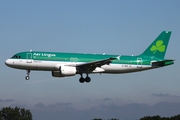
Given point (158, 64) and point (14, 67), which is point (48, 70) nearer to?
point (14, 67)

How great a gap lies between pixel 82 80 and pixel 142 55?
1073 centimetres

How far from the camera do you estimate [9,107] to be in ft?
443

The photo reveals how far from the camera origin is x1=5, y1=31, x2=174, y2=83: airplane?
64.8 metres

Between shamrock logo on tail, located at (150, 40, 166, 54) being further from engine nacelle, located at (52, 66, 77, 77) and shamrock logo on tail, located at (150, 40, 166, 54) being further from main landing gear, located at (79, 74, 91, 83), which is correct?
engine nacelle, located at (52, 66, 77, 77)

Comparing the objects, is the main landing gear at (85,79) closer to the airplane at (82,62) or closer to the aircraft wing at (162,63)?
the airplane at (82,62)

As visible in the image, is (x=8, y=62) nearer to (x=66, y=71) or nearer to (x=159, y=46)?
(x=66, y=71)

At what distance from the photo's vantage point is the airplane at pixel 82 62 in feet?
213

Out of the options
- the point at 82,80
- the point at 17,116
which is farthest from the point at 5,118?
the point at 82,80

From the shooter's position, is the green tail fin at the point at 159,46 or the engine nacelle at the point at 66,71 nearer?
the engine nacelle at the point at 66,71

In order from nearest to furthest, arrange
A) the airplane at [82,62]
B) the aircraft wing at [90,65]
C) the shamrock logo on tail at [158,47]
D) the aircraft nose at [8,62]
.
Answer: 1. the airplane at [82,62]
2. the aircraft nose at [8,62]
3. the aircraft wing at [90,65]
4. the shamrock logo on tail at [158,47]

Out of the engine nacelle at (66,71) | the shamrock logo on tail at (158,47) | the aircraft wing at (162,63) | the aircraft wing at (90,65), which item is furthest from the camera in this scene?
the shamrock logo on tail at (158,47)

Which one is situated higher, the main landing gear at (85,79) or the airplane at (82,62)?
the airplane at (82,62)

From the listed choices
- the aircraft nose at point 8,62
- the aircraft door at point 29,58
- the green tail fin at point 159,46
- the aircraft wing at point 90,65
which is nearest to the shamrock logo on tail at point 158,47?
the green tail fin at point 159,46

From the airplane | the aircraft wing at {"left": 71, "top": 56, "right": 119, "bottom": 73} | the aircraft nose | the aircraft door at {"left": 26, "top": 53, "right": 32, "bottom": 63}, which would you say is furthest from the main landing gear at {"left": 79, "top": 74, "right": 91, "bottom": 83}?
the aircraft nose
